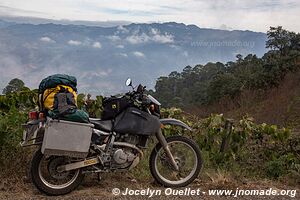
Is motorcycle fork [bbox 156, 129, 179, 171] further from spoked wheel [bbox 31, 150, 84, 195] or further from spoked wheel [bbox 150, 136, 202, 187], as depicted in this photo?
spoked wheel [bbox 31, 150, 84, 195]

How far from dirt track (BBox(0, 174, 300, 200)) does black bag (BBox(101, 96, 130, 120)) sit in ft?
2.54

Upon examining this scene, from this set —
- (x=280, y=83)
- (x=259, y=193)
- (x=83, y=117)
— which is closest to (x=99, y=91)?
(x=83, y=117)

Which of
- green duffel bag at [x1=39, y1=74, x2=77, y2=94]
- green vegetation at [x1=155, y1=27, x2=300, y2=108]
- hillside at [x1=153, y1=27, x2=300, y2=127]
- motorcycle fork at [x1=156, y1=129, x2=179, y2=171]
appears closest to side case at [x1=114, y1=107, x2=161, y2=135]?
motorcycle fork at [x1=156, y1=129, x2=179, y2=171]

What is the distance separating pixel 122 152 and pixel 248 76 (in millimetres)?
30957

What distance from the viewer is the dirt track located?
417cm

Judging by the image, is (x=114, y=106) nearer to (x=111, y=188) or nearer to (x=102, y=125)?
(x=102, y=125)

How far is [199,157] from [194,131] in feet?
5.96

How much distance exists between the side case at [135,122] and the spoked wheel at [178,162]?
12.4 inches

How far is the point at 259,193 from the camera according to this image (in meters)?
4.48

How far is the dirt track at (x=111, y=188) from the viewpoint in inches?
164

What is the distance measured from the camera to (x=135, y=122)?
439cm

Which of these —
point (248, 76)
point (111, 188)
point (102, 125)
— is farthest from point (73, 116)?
point (248, 76)

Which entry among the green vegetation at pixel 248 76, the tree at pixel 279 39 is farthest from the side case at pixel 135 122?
the tree at pixel 279 39

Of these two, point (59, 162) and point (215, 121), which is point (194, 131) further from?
point (59, 162)
